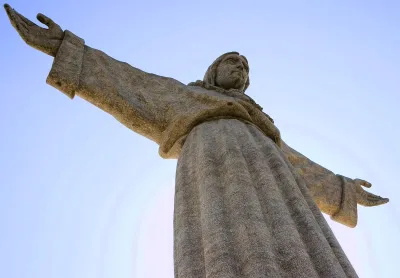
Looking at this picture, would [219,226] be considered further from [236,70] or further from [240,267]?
[236,70]

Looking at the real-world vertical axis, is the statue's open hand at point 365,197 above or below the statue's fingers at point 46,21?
below

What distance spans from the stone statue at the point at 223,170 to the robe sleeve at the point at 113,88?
0.01 m

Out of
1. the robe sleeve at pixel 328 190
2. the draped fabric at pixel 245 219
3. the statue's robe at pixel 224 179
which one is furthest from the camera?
the robe sleeve at pixel 328 190

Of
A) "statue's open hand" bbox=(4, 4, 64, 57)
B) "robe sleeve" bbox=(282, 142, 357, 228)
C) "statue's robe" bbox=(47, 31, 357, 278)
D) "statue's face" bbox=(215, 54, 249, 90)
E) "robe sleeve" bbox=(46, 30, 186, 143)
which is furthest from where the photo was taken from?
"robe sleeve" bbox=(282, 142, 357, 228)

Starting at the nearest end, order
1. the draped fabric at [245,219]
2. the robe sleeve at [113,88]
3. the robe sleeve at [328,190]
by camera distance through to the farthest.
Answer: the draped fabric at [245,219], the robe sleeve at [113,88], the robe sleeve at [328,190]

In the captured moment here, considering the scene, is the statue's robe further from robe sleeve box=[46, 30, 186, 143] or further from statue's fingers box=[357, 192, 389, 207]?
statue's fingers box=[357, 192, 389, 207]

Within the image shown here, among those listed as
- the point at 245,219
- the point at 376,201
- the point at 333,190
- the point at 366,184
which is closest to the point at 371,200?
the point at 376,201

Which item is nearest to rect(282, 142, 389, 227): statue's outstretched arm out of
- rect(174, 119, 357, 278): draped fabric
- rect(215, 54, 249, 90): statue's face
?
rect(215, 54, 249, 90): statue's face

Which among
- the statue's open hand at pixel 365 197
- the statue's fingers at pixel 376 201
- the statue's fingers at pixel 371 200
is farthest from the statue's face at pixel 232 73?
the statue's fingers at pixel 376 201

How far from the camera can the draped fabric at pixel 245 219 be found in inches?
148

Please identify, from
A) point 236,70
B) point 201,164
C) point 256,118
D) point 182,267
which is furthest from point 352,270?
point 236,70

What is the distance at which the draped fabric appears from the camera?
12.3 feet

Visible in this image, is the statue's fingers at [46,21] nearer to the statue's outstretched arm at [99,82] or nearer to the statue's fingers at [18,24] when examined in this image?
the statue's outstretched arm at [99,82]

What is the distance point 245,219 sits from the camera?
410cm
